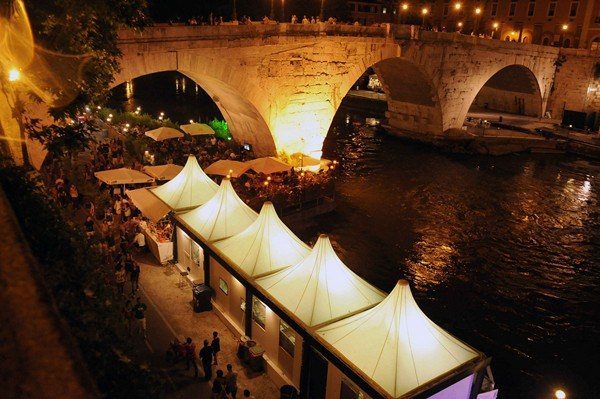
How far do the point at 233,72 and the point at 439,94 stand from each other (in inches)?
681

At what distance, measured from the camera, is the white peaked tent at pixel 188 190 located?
14.2 metres

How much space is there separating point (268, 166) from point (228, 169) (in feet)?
5.26

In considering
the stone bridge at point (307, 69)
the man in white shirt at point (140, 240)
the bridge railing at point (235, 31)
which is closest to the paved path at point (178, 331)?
the man in white shirt at point (140, 240)

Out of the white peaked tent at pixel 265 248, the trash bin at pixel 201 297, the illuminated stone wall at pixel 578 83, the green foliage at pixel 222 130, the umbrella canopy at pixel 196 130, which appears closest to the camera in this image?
the white peaked tent at pixel 265 248

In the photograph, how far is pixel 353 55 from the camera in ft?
75.0

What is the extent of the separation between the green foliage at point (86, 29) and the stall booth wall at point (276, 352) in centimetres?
559

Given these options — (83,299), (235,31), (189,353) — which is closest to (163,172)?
(235,31)

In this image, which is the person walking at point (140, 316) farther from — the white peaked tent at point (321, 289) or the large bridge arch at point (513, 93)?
the large bridge arch at point (513, 93)

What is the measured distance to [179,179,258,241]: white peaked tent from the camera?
12477 mm

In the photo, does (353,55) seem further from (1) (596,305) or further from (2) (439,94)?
(1) (596,305)

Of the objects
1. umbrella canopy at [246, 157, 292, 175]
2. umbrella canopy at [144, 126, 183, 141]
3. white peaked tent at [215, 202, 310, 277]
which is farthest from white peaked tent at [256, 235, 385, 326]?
umbrella canopy at [144, 126, 183, 141]

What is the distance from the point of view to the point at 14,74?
810 cm

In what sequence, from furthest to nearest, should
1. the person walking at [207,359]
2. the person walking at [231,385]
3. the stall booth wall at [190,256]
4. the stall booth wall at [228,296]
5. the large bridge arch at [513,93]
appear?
1. the large bridge arch at [513,93]
2. the stall booth wall at [190,256]
3. the stall booth wall at [228,296]
4. the person walking at [207,359]
5. the person walking at [231,385]

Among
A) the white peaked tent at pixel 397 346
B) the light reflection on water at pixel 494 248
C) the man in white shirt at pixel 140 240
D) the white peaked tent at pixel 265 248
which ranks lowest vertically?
the light reflection on water at pixel 494 248
